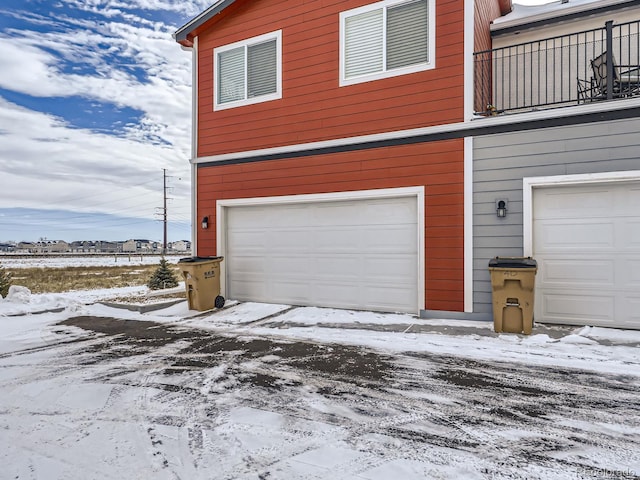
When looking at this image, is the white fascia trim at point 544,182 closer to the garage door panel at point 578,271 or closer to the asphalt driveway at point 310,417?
the garage door panel at point 578,271

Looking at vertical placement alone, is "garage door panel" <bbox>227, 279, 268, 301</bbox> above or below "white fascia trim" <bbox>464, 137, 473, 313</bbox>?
below

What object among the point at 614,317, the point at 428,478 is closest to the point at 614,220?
the point at 614,317

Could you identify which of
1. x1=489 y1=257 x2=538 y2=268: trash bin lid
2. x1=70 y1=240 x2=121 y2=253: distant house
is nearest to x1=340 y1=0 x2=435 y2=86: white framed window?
x1=489 y1=257 x2=538 y2=268: trash bin lid

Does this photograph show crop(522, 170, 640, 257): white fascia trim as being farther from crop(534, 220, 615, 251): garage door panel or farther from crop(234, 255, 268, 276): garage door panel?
crop(234, 255, 268, 276): garage door panel

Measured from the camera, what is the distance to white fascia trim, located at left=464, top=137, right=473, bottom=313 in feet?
19.6

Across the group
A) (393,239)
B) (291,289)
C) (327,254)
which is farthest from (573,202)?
(291,289)

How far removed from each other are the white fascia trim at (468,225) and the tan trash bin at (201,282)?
4657mm

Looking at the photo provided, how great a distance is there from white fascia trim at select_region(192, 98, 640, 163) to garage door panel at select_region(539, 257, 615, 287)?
7.05 ft

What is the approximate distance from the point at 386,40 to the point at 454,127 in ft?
6.95

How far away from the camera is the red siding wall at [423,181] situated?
6082mm

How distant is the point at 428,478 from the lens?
199 centimetres

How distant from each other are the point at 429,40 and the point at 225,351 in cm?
592

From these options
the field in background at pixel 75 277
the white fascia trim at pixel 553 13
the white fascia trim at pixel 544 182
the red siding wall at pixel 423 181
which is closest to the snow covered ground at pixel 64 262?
the field in background at pixel 75 277

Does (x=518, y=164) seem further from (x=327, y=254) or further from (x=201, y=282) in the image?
(x=201, y=282)
